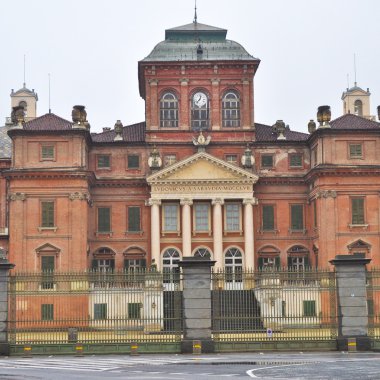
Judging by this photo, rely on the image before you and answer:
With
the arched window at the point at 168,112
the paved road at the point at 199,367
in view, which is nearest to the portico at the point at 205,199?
the arched window at the point at 168,112

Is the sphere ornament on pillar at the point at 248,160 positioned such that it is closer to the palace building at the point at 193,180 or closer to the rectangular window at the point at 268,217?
the palace building at the point at 193,180

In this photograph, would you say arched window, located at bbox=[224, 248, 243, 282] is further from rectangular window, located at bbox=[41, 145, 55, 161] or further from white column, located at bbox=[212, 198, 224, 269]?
rectangular window, located at bbox=[41, 145, 55, 161]

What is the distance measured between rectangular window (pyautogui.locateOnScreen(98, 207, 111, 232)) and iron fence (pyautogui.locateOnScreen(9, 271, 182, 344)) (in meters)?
25.8

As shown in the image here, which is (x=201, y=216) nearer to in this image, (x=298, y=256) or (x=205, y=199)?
(x=205, y=199)

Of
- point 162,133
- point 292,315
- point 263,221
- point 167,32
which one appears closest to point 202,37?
point 167,32

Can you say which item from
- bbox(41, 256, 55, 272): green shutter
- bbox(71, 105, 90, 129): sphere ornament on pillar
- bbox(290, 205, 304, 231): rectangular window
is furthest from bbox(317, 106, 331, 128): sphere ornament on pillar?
bbox(41, 256, 55, 272): green shutter

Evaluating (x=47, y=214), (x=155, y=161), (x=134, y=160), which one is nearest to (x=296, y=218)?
(x=155, y=161)

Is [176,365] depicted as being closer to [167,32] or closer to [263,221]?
[263,221]

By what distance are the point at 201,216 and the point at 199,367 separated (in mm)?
36683

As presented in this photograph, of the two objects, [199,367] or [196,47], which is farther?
[196,47]

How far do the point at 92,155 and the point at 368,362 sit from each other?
39.4 meters

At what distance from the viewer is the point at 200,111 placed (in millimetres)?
65625

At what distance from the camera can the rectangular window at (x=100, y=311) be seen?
116 feet

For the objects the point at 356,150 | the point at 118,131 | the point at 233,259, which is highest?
the point at 118,131
